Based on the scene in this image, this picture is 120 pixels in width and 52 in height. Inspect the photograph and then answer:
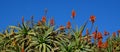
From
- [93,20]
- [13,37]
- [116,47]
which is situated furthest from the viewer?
[116,47]

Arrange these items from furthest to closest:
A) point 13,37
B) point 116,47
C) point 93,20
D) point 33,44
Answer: point 116,47 → point 13,37 → point 33,44 → point 93,20

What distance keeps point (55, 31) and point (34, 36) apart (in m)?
1.01

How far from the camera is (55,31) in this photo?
14.7 meters

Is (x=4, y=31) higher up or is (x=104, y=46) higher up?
(x=4, y=31)

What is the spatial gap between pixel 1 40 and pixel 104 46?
4812mm

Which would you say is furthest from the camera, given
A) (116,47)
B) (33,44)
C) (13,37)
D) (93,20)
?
(116,47)

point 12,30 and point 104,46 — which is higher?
point 12,30

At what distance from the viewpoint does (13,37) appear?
14.8m

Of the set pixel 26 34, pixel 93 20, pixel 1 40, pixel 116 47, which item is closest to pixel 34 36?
pixel 26 34

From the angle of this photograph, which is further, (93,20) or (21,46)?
(21,46)

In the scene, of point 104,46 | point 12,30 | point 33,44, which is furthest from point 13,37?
point 104,46

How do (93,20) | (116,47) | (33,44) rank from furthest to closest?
(116,47) < (33,44) < (93,20)

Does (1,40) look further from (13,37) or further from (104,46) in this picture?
(104,46)

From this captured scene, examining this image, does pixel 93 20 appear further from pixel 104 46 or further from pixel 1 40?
pixel 1 40
